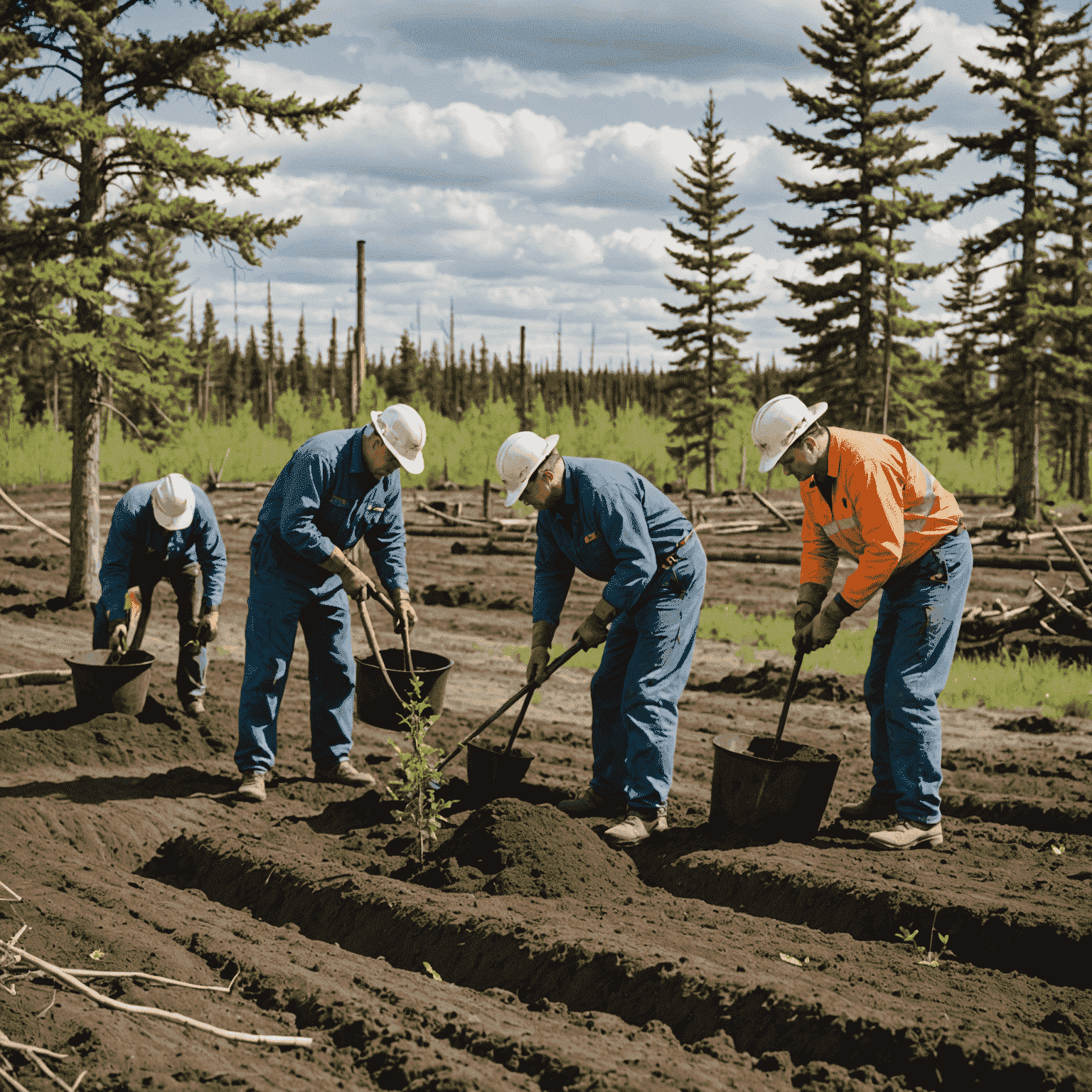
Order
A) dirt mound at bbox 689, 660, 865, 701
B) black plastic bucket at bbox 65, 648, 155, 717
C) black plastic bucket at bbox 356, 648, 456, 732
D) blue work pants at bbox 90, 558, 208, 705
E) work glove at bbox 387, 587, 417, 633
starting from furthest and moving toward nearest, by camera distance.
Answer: dirt mound at bbox 689, 660, 865, 701 < blue work pants at bbox 90, 558, 208, 705 < black plastic bucket at bbox 65, 648, 155, 717 < work glove at bbox 387, 587, 417, 633 < black plastic bucket at bbox 356, 648, 456, 732

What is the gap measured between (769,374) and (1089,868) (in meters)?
81.7

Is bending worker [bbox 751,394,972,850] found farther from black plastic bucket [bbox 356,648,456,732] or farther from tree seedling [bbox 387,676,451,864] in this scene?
black plastic bucket [bbox 356,648,456,732]

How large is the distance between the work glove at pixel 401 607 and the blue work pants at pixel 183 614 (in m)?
2.23

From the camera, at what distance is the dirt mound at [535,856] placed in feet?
14.4

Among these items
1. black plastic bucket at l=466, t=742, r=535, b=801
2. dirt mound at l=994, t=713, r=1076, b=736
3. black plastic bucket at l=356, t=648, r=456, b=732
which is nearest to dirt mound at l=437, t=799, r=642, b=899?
black plastic bucket at l=466, t=742, r=535, b=801

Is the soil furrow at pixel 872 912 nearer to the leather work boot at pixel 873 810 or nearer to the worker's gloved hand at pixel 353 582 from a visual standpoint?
the leather work boot at pixel 873 810

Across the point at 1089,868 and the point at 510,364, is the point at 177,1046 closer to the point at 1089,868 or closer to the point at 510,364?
the point at 1089,868

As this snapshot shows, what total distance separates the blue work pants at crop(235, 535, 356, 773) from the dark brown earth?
429 mm

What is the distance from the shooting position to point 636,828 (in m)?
4.97

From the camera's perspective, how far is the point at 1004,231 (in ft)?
81.7

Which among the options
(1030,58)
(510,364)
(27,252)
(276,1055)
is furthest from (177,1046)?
(510,364)

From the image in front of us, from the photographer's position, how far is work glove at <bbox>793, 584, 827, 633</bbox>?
5.18 m

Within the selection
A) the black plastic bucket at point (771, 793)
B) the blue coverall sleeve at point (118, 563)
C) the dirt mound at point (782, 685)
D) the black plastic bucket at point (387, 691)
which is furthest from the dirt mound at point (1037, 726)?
the blue coverall sleeve at point (118, 563)

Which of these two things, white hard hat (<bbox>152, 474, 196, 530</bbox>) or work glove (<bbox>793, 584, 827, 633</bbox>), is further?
white hard hat (<bbox>152, 474, 196, 530</bbox>)
